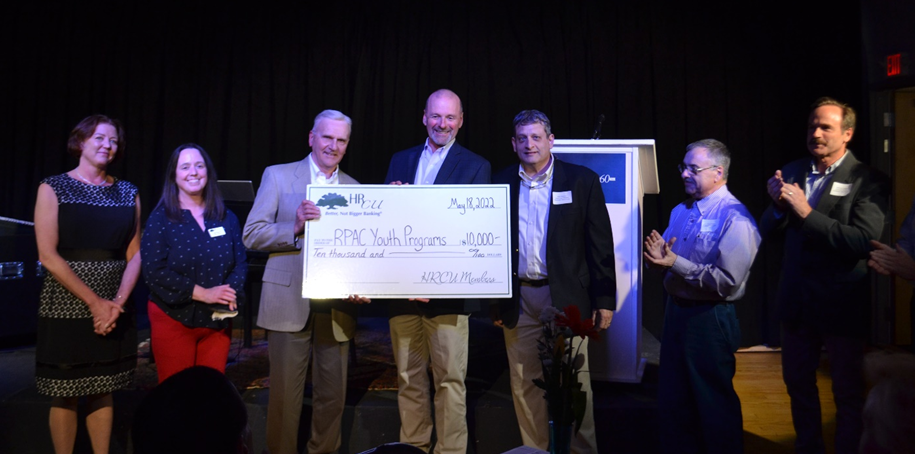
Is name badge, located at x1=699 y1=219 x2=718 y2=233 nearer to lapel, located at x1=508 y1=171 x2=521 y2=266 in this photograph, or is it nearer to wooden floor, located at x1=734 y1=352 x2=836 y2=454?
lapel, located at x1=508 y1=171 x2=521 y2=266

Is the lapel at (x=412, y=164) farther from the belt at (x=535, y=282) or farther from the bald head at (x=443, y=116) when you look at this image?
the belt at (x=535, y=282)

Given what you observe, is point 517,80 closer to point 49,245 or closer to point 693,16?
point 693,16

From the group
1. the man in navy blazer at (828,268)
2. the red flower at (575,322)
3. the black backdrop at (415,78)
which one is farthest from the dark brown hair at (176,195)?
the black backdrop at (415,78)

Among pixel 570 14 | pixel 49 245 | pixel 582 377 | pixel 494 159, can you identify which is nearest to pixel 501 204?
pixel 582 377

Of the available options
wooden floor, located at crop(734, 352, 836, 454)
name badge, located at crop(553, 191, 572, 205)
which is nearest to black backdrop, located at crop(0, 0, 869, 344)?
wooden floor, located at crop(734, 352, 836, 454)

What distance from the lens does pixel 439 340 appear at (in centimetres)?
257

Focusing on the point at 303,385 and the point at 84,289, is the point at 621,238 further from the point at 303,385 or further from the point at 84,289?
the point at 84,289

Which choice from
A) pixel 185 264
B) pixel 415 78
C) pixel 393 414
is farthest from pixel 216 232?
pixel 415 78

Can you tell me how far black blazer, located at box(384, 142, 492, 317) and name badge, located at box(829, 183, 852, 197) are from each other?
57.8 inches

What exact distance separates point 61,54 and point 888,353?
23.5 ft

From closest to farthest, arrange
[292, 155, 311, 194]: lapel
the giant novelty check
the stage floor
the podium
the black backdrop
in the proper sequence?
the giant novelty check < [292, 155, 311, 194]: lapel < the stage floor < the podium < the black backdrop

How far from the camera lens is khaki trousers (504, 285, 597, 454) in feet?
8.41

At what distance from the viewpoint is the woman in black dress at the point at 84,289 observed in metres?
2.42

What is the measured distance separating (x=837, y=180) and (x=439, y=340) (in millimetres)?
1828
